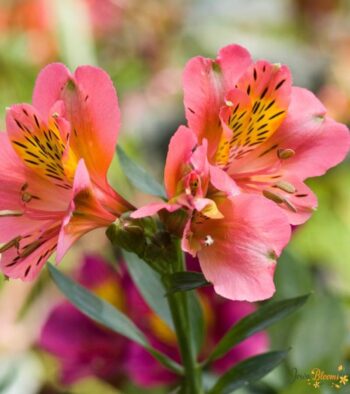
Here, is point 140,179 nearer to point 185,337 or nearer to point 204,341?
point 185,337

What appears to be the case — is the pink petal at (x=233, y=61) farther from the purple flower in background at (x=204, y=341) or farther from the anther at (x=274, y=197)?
the purple flower in background at (x=204, y=341)

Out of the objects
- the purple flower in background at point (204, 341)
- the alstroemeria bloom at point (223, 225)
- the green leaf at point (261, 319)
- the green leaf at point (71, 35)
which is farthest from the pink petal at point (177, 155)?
the green leaf at point (71, 35)

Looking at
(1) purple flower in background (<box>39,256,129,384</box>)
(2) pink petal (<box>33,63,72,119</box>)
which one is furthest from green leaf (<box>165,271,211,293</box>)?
(1) purple flower in background (<box>39,256,129,384</box>)

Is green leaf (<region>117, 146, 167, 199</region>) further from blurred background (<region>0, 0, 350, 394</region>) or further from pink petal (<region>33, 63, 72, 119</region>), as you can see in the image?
blurred background (<region>0, 0, 350, 394</region>)

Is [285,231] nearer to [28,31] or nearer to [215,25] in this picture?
[28,31]

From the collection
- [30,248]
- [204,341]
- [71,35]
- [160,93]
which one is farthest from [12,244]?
[160,93]

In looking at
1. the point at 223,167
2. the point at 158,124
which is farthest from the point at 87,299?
the point at 158,124

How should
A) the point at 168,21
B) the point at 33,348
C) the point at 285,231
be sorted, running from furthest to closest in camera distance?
the point at 168,21, the point at 33,348, the point at 285,231
